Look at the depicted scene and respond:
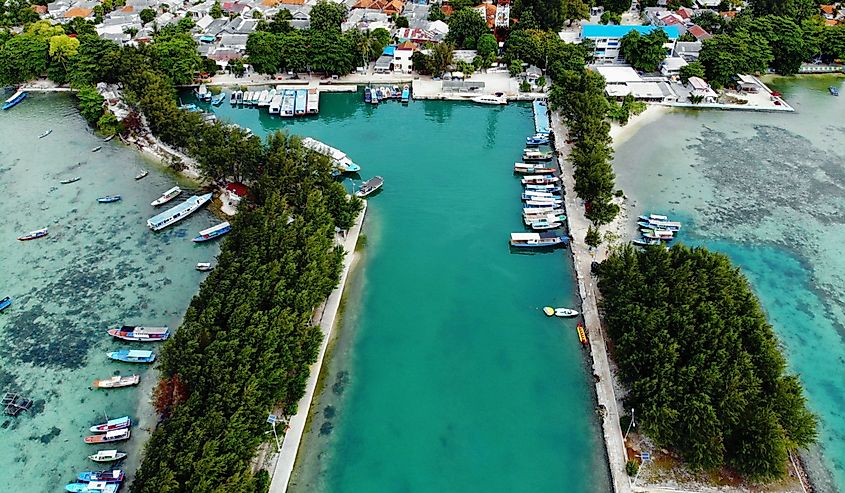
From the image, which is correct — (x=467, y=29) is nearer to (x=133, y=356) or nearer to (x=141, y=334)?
(x=141, y=334)

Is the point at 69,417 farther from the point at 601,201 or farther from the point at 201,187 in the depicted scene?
the point at 601,201

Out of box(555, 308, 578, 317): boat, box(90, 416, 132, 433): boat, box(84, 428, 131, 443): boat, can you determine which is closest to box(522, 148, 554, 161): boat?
box(555, 308, 578, 317): boat

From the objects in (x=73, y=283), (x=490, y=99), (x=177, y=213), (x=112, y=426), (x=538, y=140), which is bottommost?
(x=112, y=426)

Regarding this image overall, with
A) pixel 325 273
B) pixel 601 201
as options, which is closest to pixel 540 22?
pixel 601 201

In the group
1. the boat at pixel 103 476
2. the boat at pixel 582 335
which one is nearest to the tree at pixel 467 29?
the boat at pixel 582 335

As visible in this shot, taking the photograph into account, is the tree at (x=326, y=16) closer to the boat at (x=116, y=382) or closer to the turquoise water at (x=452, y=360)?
the turquoise water at (x=452, y=360)

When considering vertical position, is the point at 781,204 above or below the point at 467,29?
below

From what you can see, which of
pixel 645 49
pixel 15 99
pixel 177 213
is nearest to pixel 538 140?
pixel 645 49
